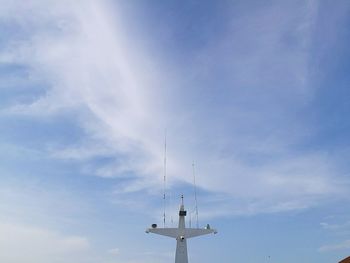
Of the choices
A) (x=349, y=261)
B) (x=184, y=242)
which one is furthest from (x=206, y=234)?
(x=349, y=261)

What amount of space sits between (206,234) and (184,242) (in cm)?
348

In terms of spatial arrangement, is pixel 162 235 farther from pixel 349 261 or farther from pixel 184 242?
pixel 349 261

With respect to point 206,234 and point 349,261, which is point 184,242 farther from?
point 349,261

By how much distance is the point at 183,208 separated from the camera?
62.5m

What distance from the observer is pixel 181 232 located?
61.3m

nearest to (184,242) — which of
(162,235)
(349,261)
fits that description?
(162,235)

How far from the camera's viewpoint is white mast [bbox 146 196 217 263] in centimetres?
6019

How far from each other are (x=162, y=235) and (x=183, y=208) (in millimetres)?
4715

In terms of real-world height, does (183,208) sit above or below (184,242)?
above

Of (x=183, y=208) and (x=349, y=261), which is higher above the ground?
(x=183, y=208)

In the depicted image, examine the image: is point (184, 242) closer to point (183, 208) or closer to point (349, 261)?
point (183, 208)

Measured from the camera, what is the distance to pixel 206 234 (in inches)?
2467

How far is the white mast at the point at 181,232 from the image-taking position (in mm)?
60188

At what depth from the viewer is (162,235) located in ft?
199
